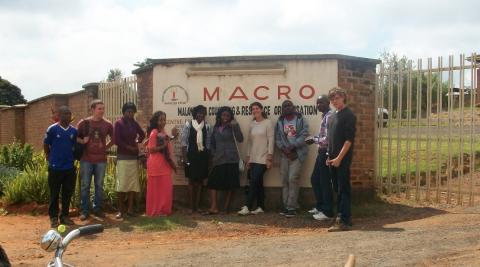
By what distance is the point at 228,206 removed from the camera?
8.70 metres

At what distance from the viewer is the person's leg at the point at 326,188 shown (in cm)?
781

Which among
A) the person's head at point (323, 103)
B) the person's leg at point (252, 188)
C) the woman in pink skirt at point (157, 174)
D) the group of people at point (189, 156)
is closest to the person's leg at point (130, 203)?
the group of people at point (189, 156)

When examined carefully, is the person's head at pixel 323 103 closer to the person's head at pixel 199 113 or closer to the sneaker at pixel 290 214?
the sneaker at pixel 290 214

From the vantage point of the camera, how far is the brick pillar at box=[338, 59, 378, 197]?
8.75 metres

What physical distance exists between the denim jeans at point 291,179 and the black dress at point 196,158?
1217mm

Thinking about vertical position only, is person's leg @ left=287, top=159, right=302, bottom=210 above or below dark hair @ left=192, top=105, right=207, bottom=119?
below

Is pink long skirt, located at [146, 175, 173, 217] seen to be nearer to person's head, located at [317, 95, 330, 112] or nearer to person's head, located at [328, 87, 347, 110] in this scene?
person's head, located at [317, 95, 330, 112]

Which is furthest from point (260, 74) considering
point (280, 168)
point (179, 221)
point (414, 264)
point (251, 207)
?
point (414, 264)

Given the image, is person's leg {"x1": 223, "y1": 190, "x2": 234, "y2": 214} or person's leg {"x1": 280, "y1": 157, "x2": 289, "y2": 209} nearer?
person's leg {"x1": 280, "y1": 157, "x2": 289, "y2": 209}

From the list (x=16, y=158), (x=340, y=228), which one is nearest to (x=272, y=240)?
(x=340, y=228)

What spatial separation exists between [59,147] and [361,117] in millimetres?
4608

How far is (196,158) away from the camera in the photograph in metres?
8.61

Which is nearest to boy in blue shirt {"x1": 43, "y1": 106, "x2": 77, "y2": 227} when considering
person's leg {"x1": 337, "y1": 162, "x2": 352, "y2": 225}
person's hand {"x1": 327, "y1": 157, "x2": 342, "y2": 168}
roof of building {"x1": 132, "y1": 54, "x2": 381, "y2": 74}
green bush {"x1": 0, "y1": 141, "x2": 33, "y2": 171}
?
roof of building {"x1": 132, "y1": 54, "x2": 381, "y2": 74}

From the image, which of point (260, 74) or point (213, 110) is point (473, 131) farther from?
point (213, 110)
